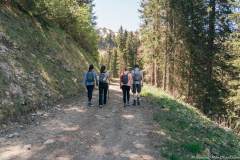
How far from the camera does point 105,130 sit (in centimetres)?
1248

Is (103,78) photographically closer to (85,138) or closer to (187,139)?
(85,138)

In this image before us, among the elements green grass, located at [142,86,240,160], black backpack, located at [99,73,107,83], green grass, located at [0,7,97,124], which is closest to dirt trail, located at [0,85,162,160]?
green grass, located at [142,86,240,160]

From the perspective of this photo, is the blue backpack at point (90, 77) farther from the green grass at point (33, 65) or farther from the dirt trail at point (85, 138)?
the dirt trail at point (85, 138)

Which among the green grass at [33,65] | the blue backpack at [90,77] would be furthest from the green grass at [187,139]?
the green grass at [33,65]

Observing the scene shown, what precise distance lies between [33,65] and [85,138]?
8.52 m

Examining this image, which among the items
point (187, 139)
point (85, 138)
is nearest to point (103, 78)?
point (85, 138)

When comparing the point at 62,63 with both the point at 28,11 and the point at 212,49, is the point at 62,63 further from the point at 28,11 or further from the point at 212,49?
the point at 212,49

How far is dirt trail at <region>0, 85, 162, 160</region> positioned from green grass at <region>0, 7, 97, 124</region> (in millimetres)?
1450

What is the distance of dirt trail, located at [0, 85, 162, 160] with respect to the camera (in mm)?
9602

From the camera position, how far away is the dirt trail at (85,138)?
9.60 m

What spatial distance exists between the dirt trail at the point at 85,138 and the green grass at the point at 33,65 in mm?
1450

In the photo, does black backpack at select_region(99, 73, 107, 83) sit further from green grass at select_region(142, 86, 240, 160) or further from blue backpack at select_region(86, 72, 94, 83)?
green grass at select_region(142, 86, 240, 160)

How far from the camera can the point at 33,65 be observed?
18344mm

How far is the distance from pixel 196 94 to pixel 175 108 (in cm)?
1500
